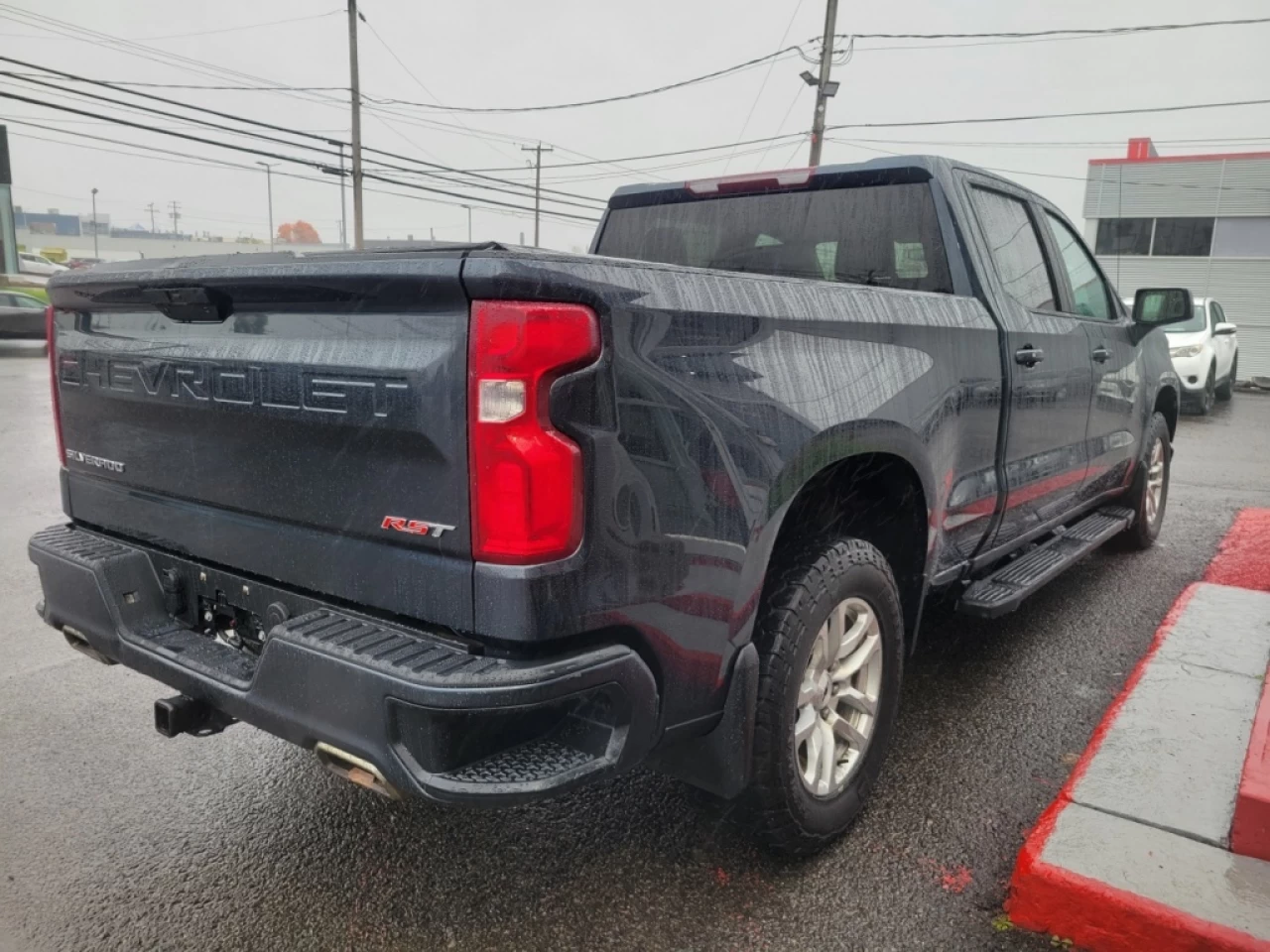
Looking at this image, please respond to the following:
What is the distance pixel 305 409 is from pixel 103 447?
100cm

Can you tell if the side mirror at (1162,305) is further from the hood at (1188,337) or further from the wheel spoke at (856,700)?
the hood at (1188,337)

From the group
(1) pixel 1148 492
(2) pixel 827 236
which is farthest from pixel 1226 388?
(2) pixel 827 236

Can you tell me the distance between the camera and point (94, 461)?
2.70 metres

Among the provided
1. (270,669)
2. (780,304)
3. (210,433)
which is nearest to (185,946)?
(270,669)

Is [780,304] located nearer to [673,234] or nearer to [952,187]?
[952,187]

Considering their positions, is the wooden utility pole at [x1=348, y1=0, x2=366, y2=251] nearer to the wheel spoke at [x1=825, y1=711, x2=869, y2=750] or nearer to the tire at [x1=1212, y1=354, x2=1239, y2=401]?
the tire at [x1=1212, y1=354, x2=1239, y2=401]

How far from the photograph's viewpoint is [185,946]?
223cm

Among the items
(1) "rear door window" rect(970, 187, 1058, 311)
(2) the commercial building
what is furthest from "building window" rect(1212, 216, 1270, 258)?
(1) "rear door window" rect(970, 187, 1058, 311)

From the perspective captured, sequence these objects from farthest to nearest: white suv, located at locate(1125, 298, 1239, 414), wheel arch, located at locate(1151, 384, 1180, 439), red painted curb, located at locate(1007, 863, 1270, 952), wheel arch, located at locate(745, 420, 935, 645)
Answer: white suv, located at locate(1125, 298, 1239, 414), wheel arch, located at locate(1151, 384, 1180, 439), wheel arch, located at locate(745, 420, 935, 645), red painted curb, located at locate(1007, 863, 1270, 952)

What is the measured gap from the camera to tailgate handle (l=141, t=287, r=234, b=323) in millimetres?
2184

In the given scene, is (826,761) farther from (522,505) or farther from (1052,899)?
(522,505)

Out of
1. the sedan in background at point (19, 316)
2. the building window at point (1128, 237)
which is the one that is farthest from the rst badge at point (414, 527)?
the building window at point (1128, 237)

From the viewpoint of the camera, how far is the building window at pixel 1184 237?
88.1 feet

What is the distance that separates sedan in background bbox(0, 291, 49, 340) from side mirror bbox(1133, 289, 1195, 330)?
69.5 feet
